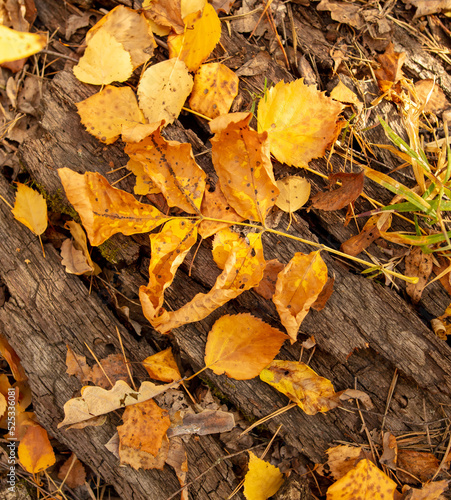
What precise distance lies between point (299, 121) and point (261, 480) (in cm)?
181

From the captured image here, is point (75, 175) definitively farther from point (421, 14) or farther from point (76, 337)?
point (421, 14)

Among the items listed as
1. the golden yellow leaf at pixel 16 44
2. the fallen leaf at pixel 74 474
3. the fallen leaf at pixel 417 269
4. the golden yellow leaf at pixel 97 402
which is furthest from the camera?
the fallen leaf at pixel 74 474

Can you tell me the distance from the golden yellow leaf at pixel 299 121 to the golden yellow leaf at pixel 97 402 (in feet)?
4.49

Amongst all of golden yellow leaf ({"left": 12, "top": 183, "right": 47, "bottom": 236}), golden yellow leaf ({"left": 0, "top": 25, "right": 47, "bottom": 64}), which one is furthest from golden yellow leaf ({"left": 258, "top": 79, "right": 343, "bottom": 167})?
golden yellow leaf ({"left": 12, "top": 183, "right": 47, "bottom": 236})

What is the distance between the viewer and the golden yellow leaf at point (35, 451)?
1.88 meters

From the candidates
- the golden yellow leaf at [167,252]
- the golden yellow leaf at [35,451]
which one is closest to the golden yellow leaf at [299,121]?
the golden yellow leaf at [167,252]

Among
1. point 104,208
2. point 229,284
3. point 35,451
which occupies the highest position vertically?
point 104,208

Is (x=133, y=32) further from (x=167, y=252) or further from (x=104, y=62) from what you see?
(x=167, y=252)

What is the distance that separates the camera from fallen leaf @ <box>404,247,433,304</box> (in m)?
1.88

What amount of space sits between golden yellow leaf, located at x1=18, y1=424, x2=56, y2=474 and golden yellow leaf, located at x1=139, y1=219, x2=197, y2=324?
37.0 inches

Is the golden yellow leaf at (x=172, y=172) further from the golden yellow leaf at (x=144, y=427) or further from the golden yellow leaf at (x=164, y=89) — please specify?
the golden yellow leaf at (x=144, y=427)

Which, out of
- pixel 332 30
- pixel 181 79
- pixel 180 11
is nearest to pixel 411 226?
pixel 332 30

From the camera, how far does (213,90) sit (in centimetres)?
187

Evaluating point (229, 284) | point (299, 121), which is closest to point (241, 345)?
point (229, 284)
